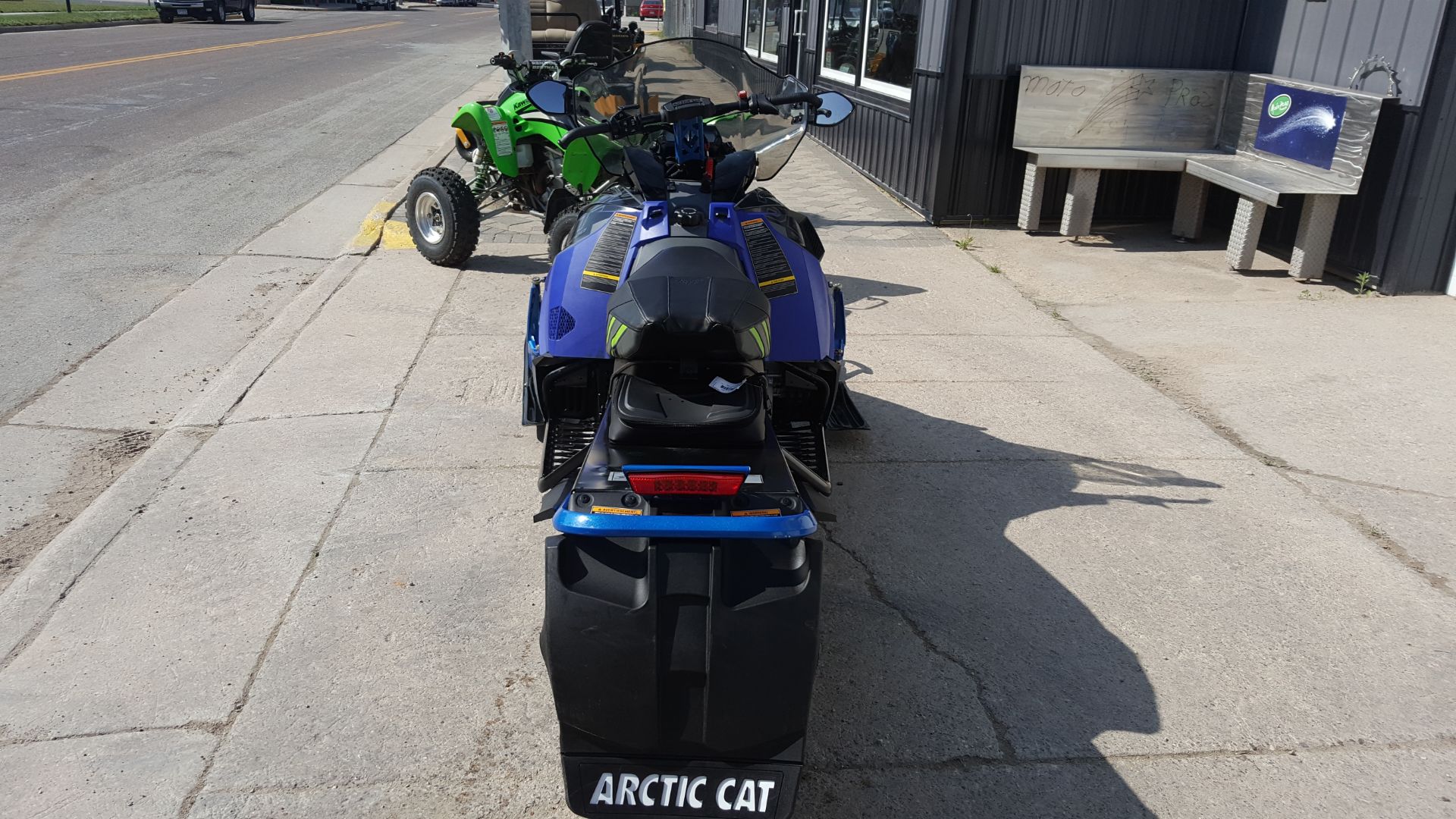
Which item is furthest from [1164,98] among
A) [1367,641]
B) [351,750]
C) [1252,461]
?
[351,750]

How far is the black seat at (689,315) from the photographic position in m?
2.56

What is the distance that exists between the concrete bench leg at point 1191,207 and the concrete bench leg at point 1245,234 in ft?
3.12

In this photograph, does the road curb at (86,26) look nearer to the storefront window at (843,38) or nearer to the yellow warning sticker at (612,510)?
the storefront window at (843,38)

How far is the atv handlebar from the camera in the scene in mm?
3705

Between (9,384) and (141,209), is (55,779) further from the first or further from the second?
(141,209)

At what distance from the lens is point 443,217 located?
287 inches

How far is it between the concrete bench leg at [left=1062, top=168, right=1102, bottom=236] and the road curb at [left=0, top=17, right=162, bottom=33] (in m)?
26.6

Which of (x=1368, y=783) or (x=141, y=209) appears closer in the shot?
(x=1368, y=783)

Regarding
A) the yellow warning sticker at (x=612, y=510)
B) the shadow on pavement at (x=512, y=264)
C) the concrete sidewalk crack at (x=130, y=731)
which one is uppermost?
the yellow warning sticker at (x=612, y=510)

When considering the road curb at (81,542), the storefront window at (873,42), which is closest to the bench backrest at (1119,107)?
the storefront window at (873,42)

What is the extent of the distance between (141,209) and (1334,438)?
8.91m

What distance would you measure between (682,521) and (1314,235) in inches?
261

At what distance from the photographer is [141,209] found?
888 cm

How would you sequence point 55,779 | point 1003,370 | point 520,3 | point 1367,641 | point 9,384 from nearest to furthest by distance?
point 55,779, point 1367,641, point 9,384, point 1003,370, point 520,3
